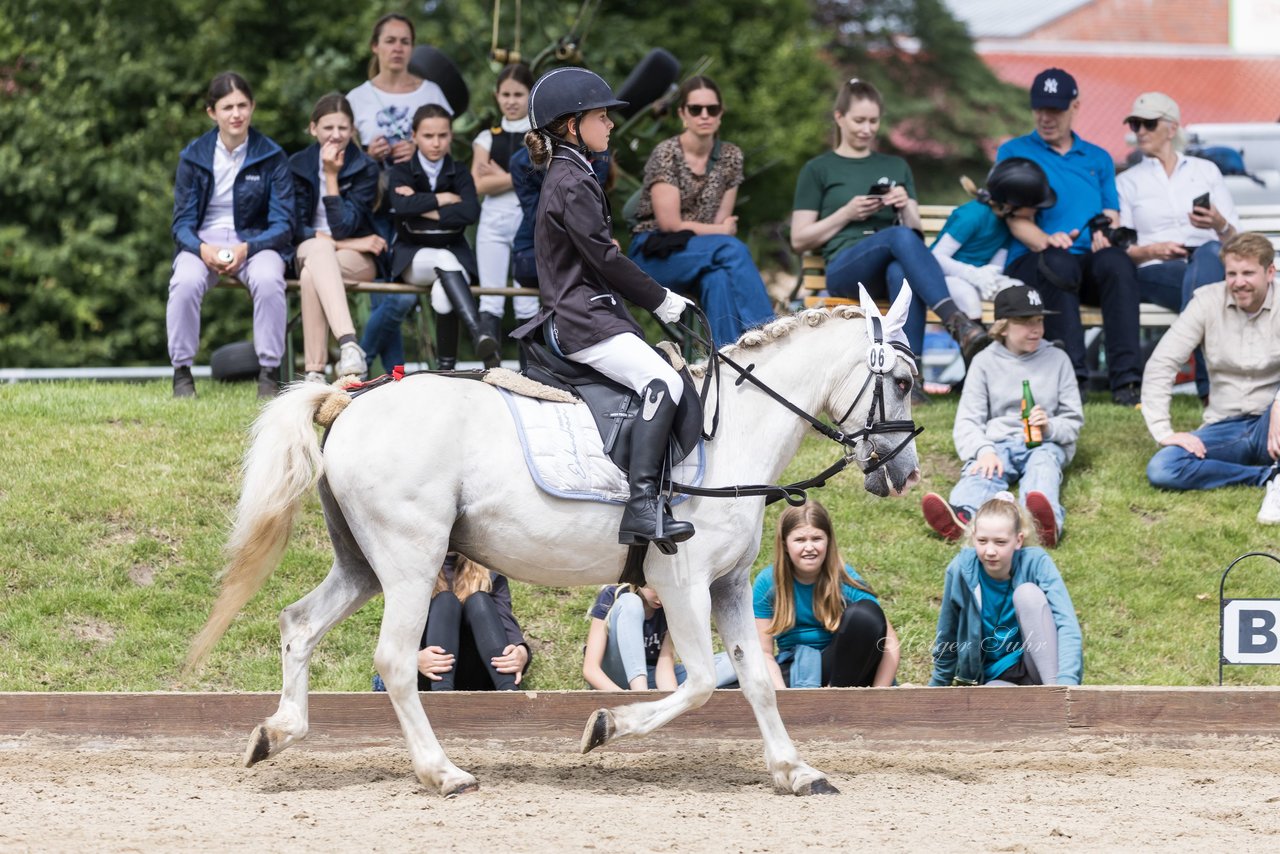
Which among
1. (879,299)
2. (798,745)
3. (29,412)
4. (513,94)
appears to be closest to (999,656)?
(798,745)

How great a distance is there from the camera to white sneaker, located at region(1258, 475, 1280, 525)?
9109 mm

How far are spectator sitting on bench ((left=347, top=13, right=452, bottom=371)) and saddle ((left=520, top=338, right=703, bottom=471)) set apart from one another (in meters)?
4.32

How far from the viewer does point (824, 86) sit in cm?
2267

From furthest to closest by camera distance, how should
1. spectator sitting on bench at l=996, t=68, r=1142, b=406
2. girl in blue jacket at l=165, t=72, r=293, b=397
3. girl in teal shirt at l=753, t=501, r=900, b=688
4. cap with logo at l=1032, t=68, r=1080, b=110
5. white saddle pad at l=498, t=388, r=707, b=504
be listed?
cap with logo at l=1032, t=68, r=1080, b=110 < spectator sitting on bench at l=996, t=68, r=1142, b=406 < girl in blue jacket at l=165, t=72, r=293, b=397 < girl in teal shirt at l=753, t=501, r=900, b=688 < white saddle pad at l=498, t=388, r=707, b=504

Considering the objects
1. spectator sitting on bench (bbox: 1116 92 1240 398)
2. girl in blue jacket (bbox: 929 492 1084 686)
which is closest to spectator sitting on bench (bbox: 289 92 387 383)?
girl in blue jacket (bbox: 929 492 1084 686)

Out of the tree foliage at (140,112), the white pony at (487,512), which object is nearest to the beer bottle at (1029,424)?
the white pony at (487,512)

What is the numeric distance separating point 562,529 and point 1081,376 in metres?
5.63

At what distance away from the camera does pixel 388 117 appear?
11.0 metres

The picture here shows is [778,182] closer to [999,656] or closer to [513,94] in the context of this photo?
[513,94]

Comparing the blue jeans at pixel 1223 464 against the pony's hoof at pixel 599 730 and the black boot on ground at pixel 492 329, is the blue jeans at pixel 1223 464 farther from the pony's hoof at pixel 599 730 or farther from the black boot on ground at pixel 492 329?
the pony's hoof at pixel 599 730

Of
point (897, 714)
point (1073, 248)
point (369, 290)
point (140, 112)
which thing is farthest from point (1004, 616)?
point (140, 112)

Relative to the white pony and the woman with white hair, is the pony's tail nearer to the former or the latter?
the white pony

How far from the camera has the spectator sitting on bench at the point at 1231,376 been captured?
9.48 m

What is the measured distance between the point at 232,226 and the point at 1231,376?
5873 millimetres
